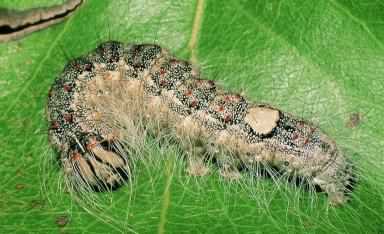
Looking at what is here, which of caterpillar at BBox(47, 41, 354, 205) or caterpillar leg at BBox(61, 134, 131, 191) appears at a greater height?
caterpillar at BBox(47, 41, 354, 205)

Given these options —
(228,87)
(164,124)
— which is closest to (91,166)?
(164,124)

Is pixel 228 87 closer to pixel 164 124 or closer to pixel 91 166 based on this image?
pixel 164 124

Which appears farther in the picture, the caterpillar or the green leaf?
the caterpillar

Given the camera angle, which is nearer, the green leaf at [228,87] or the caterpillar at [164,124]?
the green leaf at [228,87]

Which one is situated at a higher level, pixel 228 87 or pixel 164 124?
pixel 228 87

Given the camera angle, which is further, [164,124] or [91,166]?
[164,124]

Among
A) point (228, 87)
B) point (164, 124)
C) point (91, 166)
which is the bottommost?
point (91, 166)
